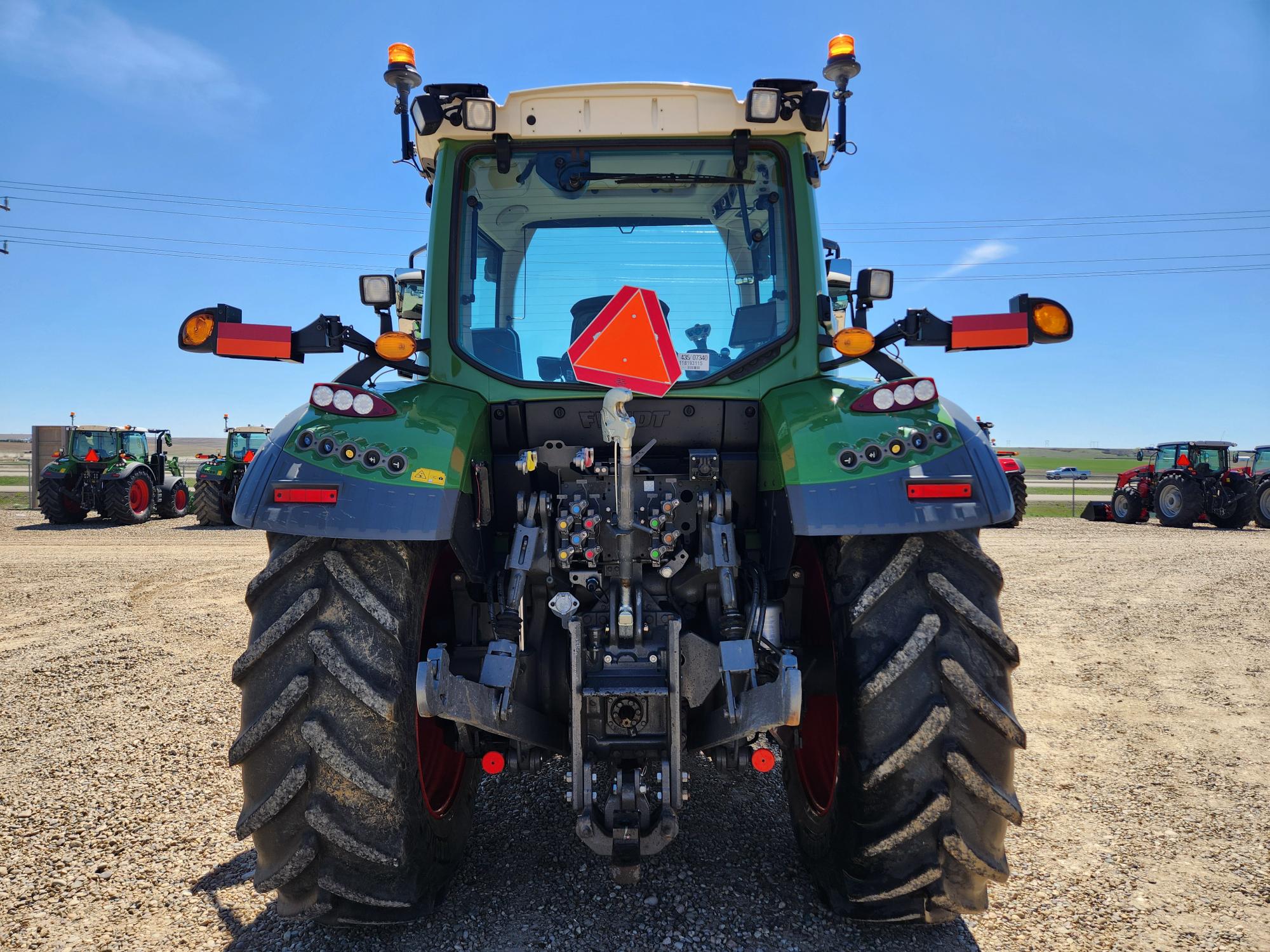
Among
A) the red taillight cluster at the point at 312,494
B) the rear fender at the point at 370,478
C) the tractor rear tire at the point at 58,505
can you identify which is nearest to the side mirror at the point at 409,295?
the rear fender at the point at 370,478

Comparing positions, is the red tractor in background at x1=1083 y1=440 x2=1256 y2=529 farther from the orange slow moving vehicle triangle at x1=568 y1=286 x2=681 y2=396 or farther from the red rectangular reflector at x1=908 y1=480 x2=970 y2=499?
the orange slow moving vehicle triangle at x1=568 y1=286 x2=681 y2=396

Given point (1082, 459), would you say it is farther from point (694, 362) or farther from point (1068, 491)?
point (694, 362)

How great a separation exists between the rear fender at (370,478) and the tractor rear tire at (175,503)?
19.4m

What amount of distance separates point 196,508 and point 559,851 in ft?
57.4

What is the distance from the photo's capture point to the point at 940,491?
2.15 metres

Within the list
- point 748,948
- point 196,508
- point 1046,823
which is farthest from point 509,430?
point 196,508

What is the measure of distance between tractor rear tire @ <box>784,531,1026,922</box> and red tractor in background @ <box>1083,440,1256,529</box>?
67.9 ft

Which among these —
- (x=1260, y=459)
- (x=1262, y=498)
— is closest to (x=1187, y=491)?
(x=1262, y=498)

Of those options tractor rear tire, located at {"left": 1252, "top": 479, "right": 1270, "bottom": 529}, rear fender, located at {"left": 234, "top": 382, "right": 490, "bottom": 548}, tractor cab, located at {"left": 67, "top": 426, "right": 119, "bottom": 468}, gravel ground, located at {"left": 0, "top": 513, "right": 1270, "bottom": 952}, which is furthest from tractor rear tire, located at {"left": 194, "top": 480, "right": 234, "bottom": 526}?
tractor rear tire, located at {"left": 1252, "top": 479, "right": 1270, "bottom": 529}

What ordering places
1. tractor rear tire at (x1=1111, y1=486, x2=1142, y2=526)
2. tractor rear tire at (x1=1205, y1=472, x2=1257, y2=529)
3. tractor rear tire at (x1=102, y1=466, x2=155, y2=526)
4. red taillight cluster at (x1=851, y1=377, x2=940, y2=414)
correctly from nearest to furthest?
red taillight cluster at (x1=851, y1=377, x2=940, y2=414) < tractor rear tire at (x1=102, y1=466, x2=155, y2=526) < tractor rear tire at (x1=1205, y1=472, x2=1257, y2=529) < tractor rear tire at (x1=1111, y1=486, x2=1142, y2=526)

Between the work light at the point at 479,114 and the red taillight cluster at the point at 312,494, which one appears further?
the work light at the point at 479,114

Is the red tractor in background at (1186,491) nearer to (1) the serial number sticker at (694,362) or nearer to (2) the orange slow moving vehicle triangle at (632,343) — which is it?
(1) the serial number sticker at (694,362)

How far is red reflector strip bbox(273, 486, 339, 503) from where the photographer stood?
214 cm

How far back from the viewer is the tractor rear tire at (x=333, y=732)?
6.72 feet
